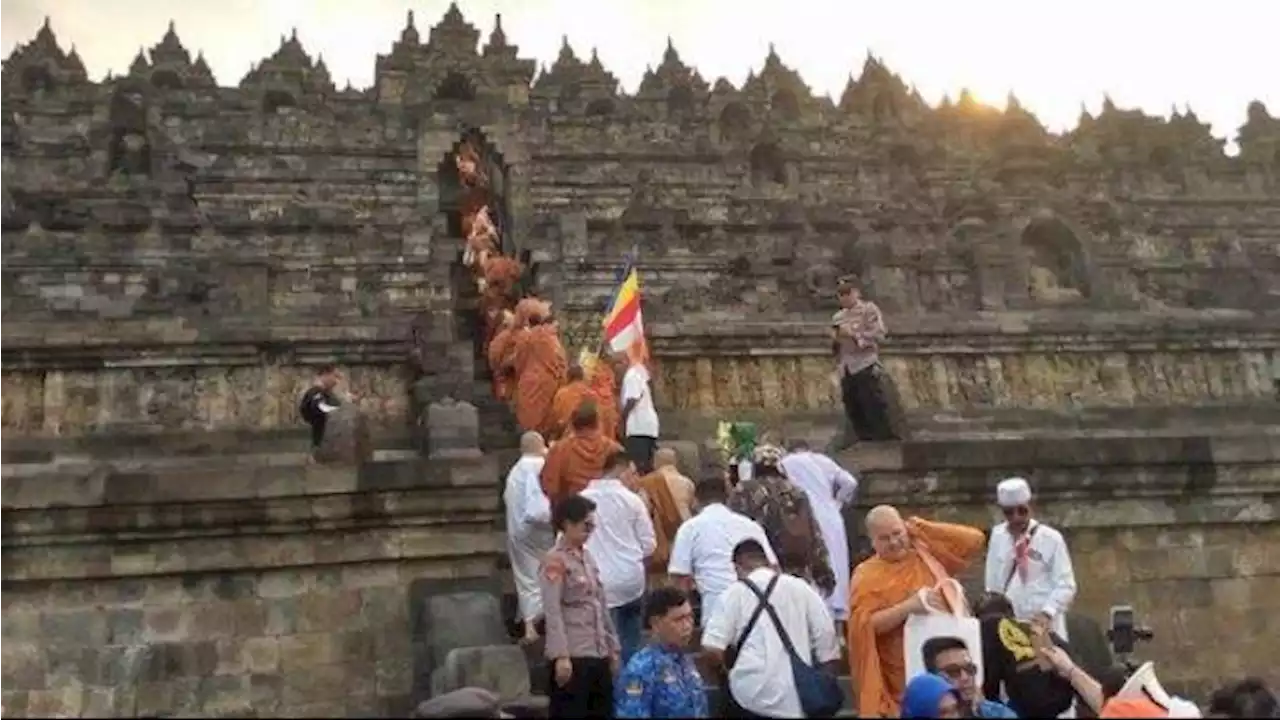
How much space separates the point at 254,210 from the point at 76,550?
22.8 m

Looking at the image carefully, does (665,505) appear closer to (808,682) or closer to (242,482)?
A: (808,682)

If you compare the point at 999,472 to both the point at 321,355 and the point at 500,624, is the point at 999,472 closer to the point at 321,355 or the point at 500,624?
the point at 500,624

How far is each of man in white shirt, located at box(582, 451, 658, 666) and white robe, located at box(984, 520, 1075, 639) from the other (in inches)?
77.7

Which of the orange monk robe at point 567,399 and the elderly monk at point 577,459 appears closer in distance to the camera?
the elderly monk at point 577,459

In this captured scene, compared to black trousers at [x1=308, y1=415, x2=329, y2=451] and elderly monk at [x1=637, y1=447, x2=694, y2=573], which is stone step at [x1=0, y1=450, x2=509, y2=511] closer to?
elderly monk at [x1=637, y1=447, x2=694, y2=573]

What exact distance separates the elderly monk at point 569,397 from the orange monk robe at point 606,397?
5.6 inches

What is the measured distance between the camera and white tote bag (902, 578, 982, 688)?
17.9 feet

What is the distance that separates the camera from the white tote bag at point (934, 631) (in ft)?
17.9

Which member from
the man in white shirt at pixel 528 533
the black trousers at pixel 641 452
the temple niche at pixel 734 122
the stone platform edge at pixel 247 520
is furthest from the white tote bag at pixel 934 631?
the temple niche at pixel 734 122

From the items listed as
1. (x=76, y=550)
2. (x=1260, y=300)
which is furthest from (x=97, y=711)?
(x=1260, y=300)

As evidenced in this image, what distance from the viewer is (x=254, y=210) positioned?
29.6 m

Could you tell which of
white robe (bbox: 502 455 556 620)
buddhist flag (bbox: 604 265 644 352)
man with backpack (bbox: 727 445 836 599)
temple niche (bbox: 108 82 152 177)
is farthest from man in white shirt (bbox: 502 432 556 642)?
temple niche (bbox: 108 82 152 177)

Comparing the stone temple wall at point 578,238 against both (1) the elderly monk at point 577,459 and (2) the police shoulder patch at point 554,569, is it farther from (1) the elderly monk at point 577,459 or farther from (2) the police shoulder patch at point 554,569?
(2) the police shoulder patch at point 554,569

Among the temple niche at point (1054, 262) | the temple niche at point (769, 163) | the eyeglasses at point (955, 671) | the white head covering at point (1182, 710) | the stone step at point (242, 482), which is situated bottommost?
the white head covering at point (1182, 710)
